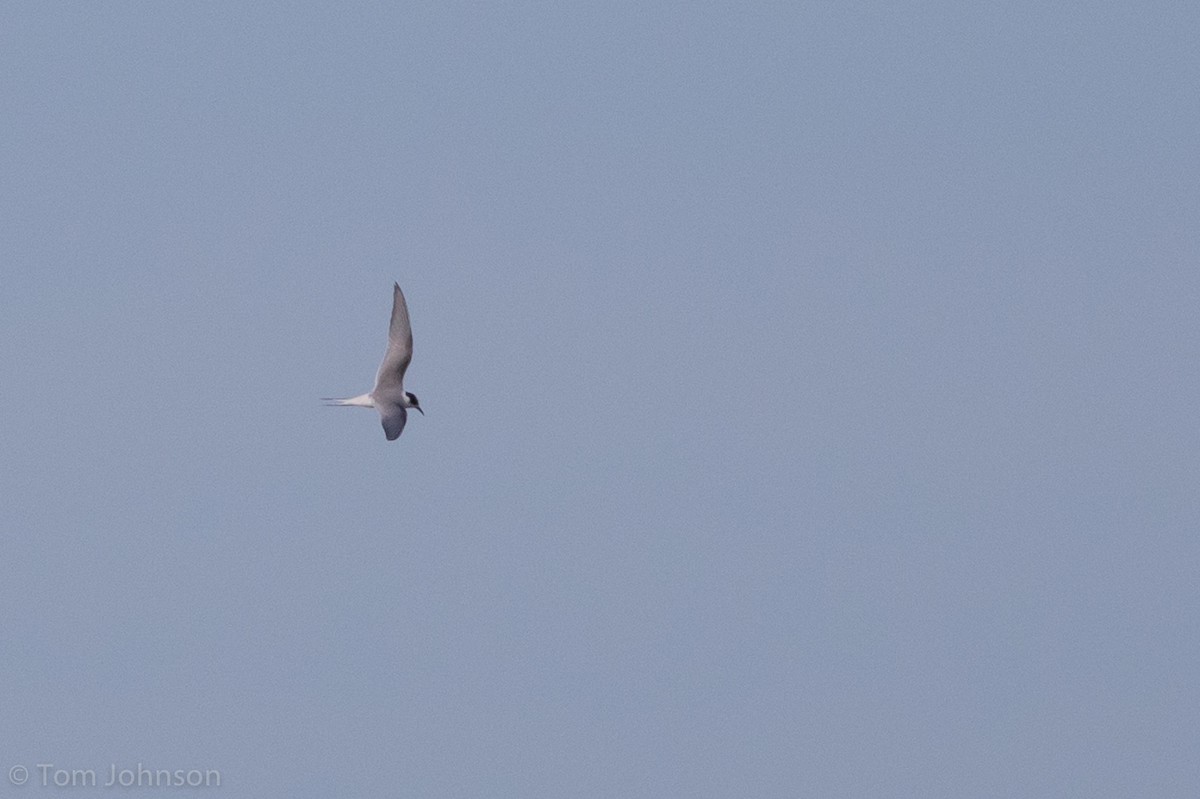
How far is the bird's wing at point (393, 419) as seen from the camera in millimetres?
57031

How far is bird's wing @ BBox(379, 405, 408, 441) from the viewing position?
187ft

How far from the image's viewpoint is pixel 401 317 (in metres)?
60.4

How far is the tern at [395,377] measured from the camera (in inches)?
2313

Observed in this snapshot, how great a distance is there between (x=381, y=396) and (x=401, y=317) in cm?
264

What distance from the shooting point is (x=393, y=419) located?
58.3m

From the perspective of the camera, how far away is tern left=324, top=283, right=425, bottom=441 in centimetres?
5875

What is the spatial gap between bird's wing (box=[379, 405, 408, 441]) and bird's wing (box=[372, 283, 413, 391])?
2.48 ft

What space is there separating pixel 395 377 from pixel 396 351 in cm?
79

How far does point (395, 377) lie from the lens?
59938mm

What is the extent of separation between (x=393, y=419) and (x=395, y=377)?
6.67 feet

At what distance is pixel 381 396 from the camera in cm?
5944

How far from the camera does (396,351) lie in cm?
5988
